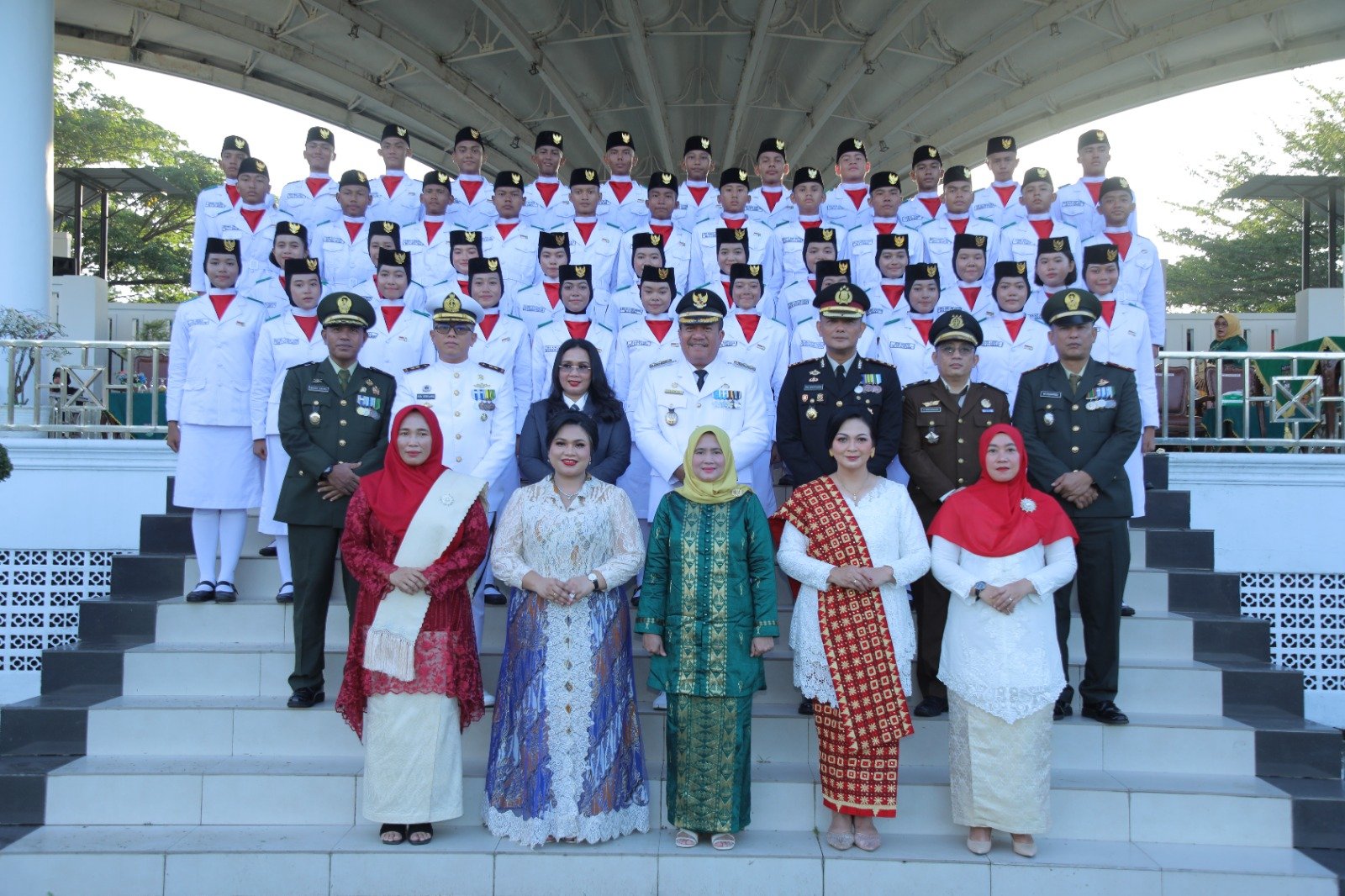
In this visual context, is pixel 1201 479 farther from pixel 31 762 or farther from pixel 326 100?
pixel 326 100

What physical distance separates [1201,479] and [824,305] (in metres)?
2.62

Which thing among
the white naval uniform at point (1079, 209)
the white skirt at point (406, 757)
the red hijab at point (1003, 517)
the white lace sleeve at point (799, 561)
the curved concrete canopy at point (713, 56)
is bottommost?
the white skirt at point (406, 757)

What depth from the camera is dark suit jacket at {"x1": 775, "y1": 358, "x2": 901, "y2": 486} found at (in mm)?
4680

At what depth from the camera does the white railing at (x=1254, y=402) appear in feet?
20.6

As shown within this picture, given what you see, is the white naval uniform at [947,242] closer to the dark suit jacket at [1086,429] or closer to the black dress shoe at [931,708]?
the dark suit jacket at [1086,429]

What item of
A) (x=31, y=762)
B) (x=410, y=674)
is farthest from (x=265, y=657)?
(x=410, y=674)

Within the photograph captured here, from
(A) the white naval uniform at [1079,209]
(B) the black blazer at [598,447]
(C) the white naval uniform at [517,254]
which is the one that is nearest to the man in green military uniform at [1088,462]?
(B) the black blazer at [598,447]

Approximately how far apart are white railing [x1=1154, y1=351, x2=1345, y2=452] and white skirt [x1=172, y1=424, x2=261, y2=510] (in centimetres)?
482

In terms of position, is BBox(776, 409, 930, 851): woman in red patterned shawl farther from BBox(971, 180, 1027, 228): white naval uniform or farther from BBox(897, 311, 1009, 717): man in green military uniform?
BBox(971, 180, 1027, 228): white naval uniform

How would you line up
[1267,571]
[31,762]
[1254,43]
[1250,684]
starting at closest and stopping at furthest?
1. [31,762]
2. [1250,684]
3. [1267,571]
4. [1254,43]

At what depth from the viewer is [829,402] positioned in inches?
188

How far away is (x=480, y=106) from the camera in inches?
575

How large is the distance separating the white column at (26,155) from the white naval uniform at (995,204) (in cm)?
682

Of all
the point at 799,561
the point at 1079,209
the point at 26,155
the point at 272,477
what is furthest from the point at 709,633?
the point at 26,155
